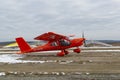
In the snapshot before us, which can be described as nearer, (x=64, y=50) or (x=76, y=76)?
(x=76, y=76)

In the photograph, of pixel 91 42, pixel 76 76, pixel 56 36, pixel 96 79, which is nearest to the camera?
pixel 96 79

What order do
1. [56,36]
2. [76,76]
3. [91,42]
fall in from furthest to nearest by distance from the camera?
[91,42], [56,36], [76,76]

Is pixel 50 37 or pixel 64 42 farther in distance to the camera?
pixel 64 42

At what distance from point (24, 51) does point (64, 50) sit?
4406 mm

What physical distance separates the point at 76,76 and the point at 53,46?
16600 mm

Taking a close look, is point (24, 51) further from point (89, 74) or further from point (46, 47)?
point (89, 74)

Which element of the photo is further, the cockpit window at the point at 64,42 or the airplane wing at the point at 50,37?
the cockpit window at the point at 64,42

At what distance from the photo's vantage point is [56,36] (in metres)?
28.6

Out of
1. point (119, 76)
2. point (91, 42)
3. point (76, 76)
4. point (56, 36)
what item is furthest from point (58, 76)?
point (91, 42)

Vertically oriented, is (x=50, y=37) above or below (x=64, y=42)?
above

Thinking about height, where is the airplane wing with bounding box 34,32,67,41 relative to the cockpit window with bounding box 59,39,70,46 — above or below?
above

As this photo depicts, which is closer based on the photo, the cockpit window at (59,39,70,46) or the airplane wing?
the airplane wing

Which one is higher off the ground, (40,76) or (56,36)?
(56,36)

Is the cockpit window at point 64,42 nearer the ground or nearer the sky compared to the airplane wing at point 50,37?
nearer the ground
